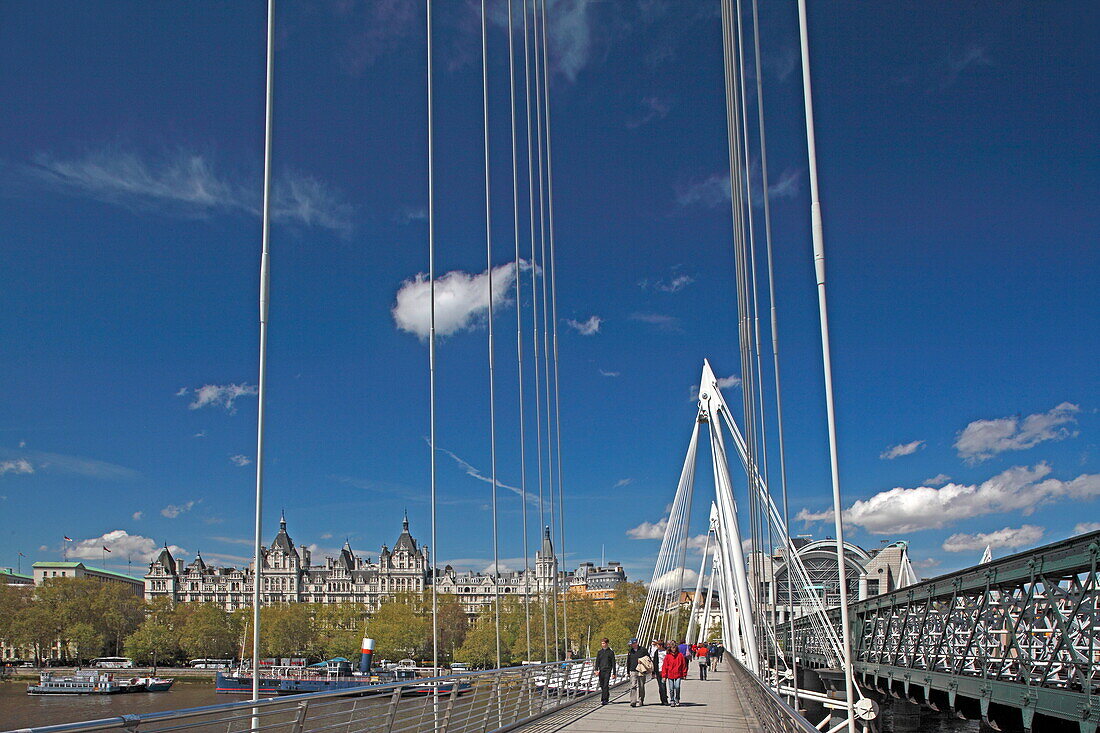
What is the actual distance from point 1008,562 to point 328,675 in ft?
198

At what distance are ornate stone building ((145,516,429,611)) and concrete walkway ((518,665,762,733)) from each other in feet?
398

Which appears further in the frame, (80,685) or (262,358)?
(80,685)

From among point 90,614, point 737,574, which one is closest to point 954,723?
point 737,574

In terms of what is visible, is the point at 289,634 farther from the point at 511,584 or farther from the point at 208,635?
the point at 511,584

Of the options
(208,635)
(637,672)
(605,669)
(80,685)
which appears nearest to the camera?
(637,672)

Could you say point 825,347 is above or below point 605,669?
above

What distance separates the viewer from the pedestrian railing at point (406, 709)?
564cm

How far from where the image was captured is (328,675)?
216 ft

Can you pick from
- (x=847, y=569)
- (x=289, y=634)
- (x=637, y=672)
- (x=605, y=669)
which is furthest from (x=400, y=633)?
(x=637, y=672)

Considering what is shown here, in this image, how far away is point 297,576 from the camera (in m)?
143

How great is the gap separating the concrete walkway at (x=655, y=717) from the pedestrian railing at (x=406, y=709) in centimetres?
38

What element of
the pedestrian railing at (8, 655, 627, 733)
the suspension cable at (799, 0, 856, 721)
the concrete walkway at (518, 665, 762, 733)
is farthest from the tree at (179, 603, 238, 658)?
the suspension cable at (799, 0, 856, 721)

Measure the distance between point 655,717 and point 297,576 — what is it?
135583mm

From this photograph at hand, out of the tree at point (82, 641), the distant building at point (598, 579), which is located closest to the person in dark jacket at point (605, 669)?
the tree at point (82, 641)
